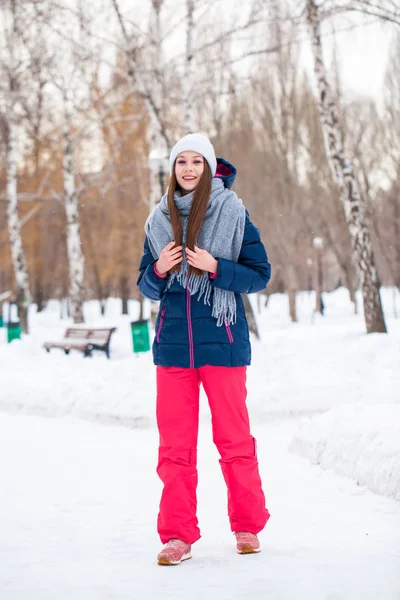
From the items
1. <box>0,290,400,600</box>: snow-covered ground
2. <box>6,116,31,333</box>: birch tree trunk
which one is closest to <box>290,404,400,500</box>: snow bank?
<box>0,290,400,600</box>: snow-covered ground

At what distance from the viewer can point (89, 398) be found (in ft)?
28.5

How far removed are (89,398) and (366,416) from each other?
163 inches

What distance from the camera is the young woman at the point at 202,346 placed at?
10.7ft

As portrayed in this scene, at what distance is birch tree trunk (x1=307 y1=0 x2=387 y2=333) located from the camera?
1298cm

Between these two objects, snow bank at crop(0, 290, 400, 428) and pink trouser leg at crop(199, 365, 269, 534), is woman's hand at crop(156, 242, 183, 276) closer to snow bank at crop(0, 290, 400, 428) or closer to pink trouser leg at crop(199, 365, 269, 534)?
pink trouser leg at crop(199, 365, 269, 534)

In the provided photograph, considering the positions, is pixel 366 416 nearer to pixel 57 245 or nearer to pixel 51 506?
pixel 51 506

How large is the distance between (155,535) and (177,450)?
71cm

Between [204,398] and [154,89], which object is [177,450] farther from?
[154,89]

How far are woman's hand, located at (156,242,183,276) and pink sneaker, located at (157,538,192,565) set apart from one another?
1.19 meters

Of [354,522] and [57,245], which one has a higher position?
[57,245]

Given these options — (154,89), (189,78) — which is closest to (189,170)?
(189,78)

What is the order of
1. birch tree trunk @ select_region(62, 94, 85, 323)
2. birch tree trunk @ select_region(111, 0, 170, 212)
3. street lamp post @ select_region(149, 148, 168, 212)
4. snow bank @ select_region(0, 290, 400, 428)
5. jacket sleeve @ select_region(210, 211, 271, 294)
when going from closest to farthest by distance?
jacket sleeve @ select_region(210, 211, 271, 294), snow bank @ select_region(0, 290, 400, 428), street lamp post @ select_region(149, 148, 168, 212), birch tree trunk @ select_region(111, 0, 170, 212), birch tree trunk @ select_region(62, 94, 85, 323)

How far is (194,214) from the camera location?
10.8 feet

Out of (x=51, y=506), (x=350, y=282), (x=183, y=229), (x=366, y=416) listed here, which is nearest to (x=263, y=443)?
(x=366, y=416)
